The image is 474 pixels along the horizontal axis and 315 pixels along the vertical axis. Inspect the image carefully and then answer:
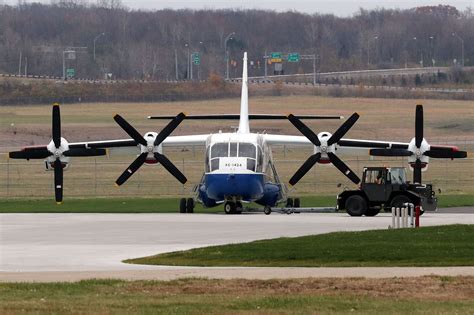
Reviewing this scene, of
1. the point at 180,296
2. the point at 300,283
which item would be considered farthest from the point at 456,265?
the point at 180,296

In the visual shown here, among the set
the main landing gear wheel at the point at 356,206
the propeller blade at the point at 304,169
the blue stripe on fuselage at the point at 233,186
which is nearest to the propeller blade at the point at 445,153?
the propeller blade at the point at 304,169

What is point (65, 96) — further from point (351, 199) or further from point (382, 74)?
point (351, 199)

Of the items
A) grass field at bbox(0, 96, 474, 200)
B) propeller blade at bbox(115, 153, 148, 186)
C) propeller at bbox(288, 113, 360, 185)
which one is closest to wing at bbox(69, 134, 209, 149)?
propeller blade at bbox(115, 153, 148, 186)

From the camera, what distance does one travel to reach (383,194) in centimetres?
4728

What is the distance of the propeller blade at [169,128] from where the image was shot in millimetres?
54225

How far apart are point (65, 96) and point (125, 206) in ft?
302

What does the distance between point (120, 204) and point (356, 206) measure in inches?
495

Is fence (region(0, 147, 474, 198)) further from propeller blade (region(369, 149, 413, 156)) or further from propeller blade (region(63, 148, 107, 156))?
propeller blade (region(369, 149, 413, 156))

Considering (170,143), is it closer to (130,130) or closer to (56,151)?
(130,130)

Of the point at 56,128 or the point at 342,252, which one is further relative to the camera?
the point at 56,128

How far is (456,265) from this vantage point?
92.9 ft

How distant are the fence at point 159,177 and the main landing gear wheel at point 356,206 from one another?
18.7 m

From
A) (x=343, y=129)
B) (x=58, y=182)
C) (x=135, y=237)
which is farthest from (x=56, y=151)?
(x=135, y=237)

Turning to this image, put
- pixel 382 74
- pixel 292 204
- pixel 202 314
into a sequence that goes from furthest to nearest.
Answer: pixel 382 74 → pixel 292 204 → pixel 202 314
